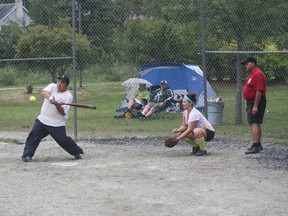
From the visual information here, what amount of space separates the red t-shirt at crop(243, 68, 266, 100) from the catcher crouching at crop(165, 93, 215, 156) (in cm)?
88

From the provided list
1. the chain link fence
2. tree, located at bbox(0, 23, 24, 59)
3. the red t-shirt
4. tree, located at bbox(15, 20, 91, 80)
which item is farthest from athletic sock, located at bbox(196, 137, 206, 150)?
tree, located at bbox(0, 23, 24, 59)

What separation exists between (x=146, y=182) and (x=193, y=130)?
95.0 inches

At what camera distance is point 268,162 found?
34.6 ft

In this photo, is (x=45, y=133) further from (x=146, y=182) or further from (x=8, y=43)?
(x=8, y=43)

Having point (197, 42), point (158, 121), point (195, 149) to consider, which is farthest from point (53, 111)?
point (158, 121)

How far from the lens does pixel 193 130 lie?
11211 mm

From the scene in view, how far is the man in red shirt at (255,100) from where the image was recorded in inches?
444

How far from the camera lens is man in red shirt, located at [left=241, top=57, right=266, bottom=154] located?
1128 centimetres

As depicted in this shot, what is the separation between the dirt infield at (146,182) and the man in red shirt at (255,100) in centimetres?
33

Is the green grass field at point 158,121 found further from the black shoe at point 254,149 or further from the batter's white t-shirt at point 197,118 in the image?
the batter's white t-shirt at point 197,118

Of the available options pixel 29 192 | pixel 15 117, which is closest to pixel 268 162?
pixel 29 192

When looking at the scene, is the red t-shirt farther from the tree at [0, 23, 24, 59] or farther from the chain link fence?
the tree at [0, 23, 24, 59]

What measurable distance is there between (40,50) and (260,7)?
8870 millimetres

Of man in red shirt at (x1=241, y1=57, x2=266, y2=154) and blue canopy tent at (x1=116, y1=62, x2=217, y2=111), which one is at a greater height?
man in red shirt at (x1=241, y1=57, x2=266, y2=154)
